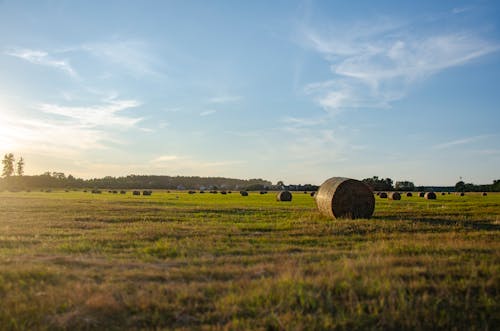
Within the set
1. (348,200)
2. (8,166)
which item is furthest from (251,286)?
(8,166)

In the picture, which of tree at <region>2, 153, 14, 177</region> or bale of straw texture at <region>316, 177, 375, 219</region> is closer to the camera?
bale of straw texture at <region>316, 177, 375, 219</region>

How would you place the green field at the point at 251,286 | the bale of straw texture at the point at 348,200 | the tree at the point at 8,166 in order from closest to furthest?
the green field at the point at 251,286
the bale of straw texture at the point at 348,200
the tree at the point at 8,166

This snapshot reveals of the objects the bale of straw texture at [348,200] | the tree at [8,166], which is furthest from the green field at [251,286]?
the tree at [8,166]

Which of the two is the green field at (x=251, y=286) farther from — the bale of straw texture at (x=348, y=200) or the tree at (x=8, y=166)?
the tree at (x=8, y=166)

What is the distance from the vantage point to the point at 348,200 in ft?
70.3

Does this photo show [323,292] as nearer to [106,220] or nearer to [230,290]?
[230,290]

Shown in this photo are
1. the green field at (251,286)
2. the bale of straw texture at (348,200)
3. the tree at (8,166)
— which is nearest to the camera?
the green field at (251,286)

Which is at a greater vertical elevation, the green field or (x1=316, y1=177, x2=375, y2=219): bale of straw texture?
(x1=316, y1=177, x2=375, y2=219): bale of straw texture

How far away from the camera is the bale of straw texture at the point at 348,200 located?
21.3 meters

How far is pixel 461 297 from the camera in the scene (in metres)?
6.89

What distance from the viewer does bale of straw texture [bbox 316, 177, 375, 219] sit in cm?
2127

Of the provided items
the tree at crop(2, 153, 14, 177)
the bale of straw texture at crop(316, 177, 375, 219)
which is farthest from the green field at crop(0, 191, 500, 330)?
the tree at crop(2, 153, 14, 177)

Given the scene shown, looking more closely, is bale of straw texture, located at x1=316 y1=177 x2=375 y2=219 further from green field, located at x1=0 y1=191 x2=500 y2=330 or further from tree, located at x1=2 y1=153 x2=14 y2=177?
tree, located at x1=2 y1=153 x2=14 y2=177

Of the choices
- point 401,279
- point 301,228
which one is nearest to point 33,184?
point 301,228
